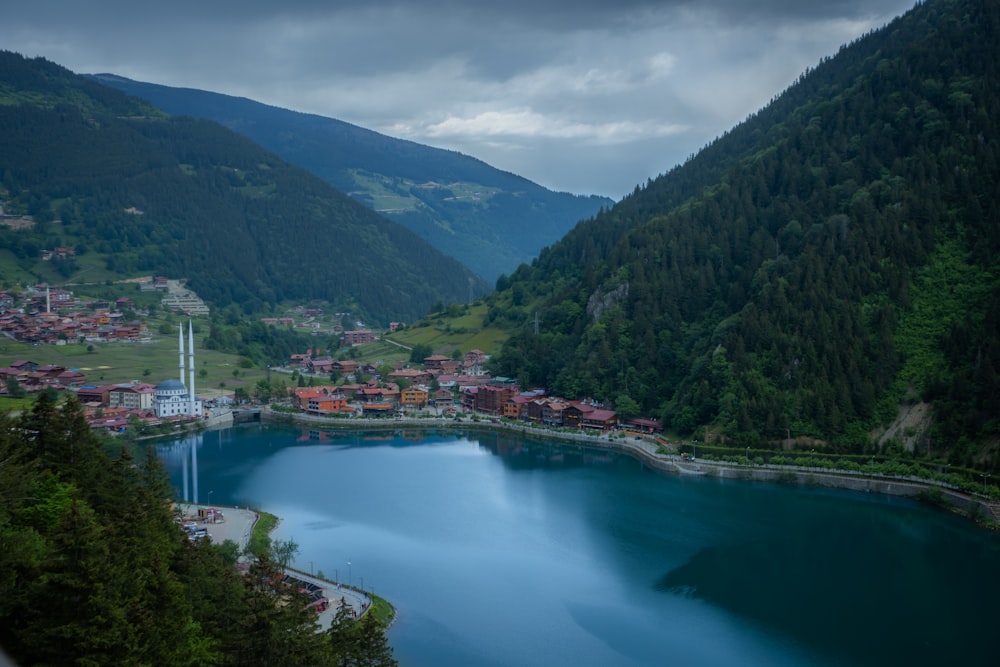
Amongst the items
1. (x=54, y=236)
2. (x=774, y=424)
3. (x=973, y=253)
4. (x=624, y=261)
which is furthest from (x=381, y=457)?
(x=54, y=236)

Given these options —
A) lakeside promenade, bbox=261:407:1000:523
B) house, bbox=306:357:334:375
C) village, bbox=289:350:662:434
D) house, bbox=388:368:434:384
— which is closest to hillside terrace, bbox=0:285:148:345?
house, bbox=306:357:334:375

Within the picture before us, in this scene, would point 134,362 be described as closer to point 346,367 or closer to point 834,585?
point 346,367

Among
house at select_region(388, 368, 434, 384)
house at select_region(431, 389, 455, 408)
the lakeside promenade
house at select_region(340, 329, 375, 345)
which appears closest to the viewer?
the lakeside promenade

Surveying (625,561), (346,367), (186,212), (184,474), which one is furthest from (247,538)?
(186,212)

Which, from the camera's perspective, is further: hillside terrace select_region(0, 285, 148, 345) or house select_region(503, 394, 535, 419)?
hillside terrace select_region(0, 285, 148, 345)

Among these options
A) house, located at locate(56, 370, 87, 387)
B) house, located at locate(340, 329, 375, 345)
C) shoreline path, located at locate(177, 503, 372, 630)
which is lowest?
shoreline path, located at locate(177, 503, 372, 630)

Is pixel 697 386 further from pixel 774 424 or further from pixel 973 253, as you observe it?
pixel 973 253

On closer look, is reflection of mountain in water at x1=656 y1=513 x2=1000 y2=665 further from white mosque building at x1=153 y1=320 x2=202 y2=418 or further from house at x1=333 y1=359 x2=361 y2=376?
house at x1=333 y1=359 x2=361 y2=376
